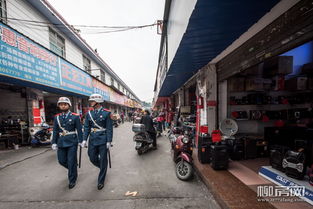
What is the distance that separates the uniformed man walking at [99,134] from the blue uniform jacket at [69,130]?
20 cm

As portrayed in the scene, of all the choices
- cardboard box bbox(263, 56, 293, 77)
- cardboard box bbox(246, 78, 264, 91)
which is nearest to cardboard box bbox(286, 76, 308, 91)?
cardboard box bbox(263, 56, 293, 77)

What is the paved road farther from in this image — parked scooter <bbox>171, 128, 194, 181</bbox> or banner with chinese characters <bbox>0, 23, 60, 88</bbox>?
banner with chinese characters <bbox>0, 23, 60, 88</bbox>

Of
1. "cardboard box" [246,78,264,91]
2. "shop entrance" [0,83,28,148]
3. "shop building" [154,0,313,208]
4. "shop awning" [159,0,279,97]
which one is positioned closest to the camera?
"shop awning" [159,0,279,97]

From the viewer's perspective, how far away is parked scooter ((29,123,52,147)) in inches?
210

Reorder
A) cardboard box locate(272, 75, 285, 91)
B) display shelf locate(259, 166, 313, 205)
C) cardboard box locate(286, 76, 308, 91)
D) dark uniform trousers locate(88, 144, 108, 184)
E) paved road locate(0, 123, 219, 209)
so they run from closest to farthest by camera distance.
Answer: display shelf locate(259, 166, 313, 205)
paved road locate(0, 123, 219, 209)
dark uniform trousers locate(88, 144, 108, 184)
cardboard box locate(286, 76, 308, 91)
cardboard box locate(272, 75, 285, 91)

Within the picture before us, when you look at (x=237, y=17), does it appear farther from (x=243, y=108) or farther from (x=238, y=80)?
(x=243, y=108)

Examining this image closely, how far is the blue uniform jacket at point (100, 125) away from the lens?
2.55 m

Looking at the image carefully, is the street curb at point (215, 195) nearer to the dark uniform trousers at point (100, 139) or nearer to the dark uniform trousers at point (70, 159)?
the dark uniform trousers at point (100, 139)

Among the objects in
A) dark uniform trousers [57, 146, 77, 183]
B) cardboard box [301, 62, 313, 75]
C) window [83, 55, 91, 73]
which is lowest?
dark uniform trousers [57, 146, 77, 183]

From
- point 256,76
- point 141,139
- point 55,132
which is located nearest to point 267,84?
point 256,76

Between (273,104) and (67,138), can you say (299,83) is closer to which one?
(273,104)

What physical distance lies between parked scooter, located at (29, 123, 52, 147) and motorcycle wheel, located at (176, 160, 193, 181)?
6320 millimetres

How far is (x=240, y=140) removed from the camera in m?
3.37

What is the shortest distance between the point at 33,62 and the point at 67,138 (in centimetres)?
331
